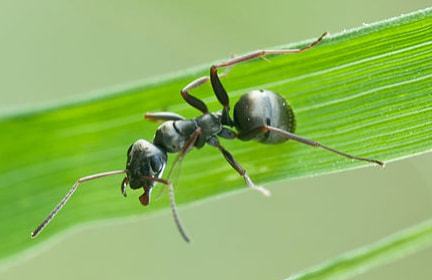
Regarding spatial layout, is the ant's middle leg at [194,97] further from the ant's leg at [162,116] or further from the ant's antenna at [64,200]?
the ant's antenna at [64,200]

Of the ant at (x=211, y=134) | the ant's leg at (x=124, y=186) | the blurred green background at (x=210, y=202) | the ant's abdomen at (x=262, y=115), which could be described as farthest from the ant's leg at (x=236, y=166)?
the blurred green background at (x=210, y=202)

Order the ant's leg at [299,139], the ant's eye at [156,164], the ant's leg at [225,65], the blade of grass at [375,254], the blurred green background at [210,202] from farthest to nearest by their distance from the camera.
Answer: the blurred green background at [210,202] < the ant's eye at [156,164] < the ant's leg at [225,65] < the ant's leg at [299,139] < the blade of grass at [375,254]

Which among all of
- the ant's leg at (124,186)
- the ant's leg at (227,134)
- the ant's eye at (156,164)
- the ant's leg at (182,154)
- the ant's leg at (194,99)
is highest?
the ant's leg at (194,99)

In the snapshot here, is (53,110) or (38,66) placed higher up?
(53,110)

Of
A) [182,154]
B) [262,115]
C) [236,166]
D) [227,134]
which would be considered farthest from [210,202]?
[236,166]

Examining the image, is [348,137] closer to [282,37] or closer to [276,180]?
[276,180]

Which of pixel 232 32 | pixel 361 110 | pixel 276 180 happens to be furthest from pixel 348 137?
pixel 232 32

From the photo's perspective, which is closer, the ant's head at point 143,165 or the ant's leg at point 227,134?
the ant's head at point 143,165
